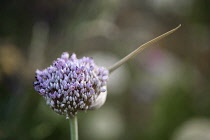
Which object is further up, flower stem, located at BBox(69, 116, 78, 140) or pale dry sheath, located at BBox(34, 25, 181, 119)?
pale dry sheath, located at BBox(34, 25, 181, 119)

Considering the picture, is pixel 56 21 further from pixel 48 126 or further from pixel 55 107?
pixel 55 107

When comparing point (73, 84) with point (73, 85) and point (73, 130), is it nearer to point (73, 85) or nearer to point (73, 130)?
point (73, 85)

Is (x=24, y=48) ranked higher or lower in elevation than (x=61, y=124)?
higher

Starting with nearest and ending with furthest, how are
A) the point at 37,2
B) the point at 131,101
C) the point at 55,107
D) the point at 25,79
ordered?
the point at 55,107
the point at 25,79
the point at 37,2
the point at 131,101

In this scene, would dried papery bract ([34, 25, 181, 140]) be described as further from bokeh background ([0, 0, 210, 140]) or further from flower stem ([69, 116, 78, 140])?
bokeh background ([0, 0, 210, 140])

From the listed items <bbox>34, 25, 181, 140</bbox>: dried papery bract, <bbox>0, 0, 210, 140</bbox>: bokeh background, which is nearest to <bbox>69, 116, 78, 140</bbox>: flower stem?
<bbox>34, 25, 181, 140</bbox>: dried papery bract

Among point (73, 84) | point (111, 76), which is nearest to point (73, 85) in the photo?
point (73, 84)

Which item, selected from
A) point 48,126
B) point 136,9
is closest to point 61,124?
point 48,126
